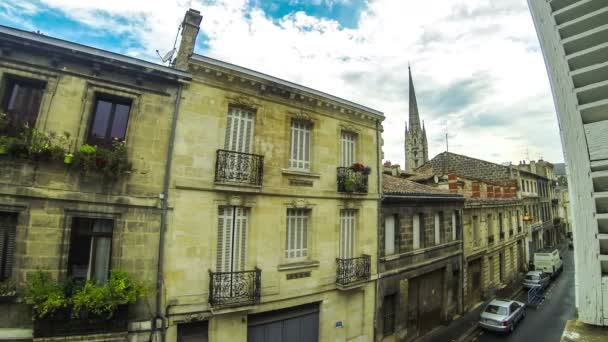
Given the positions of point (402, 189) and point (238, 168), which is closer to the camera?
point (238, 168)

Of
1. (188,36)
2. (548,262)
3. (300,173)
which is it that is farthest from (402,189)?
→ (548,262)

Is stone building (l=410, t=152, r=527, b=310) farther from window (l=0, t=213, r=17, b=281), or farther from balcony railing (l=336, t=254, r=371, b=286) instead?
window (l=0, t=213, r=17, b=281)

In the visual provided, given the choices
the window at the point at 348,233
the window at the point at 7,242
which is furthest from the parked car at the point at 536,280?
the window at the point at 7,242

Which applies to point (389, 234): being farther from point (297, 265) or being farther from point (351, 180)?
point (297, 265)

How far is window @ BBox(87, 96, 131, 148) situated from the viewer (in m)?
8.09

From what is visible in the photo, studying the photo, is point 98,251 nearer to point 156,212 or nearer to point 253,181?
point 156,212

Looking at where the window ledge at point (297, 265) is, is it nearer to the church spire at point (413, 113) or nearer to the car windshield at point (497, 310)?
the car windshield at point (497, 310)

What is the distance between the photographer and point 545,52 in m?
2.85

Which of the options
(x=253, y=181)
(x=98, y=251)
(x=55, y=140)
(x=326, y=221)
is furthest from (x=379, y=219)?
(x=55, y=140)

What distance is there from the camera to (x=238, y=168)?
376 inches

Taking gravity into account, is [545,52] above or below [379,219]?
above

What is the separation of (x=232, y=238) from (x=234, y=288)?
148cm

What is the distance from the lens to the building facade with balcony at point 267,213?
873cm

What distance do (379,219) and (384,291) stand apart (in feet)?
10.4
